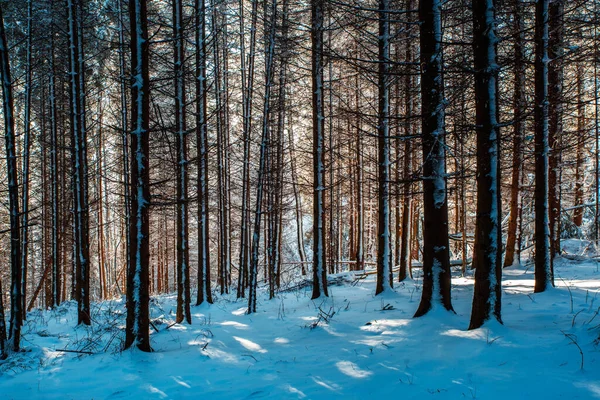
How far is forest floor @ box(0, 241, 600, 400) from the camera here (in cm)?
391

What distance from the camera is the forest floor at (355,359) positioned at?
3908 mm

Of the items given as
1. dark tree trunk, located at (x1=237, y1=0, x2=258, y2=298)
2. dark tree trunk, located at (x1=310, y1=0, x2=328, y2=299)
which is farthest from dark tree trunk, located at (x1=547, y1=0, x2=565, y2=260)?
dark tree trunk, located at (x1=237, y1=0, x2=258, y2=298)

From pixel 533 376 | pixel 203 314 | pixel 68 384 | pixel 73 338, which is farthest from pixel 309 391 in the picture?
pixel 203 314

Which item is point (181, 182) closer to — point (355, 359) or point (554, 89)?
point (355, 359)

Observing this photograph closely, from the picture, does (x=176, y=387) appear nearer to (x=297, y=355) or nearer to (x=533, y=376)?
(x=297, y=355)

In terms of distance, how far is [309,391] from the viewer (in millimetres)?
4289

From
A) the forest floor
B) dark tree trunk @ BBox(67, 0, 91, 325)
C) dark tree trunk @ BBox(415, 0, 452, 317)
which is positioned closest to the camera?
the forest floor

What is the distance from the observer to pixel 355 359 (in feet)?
17.0

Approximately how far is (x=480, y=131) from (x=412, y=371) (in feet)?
11.9

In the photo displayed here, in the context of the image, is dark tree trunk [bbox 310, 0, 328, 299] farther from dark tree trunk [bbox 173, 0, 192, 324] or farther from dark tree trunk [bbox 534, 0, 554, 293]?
dark tree trunk [bbox 534, 0, 554, 293]

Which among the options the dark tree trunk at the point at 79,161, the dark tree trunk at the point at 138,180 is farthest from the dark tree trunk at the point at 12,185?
the dark tree trunk at the point at 79,161

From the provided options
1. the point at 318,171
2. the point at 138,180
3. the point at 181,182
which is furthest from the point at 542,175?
the point at 181,182

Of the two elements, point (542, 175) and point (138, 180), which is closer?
point (138, 180)

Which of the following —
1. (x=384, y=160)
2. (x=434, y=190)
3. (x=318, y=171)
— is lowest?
(x=434, y=190)
